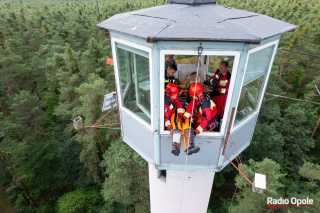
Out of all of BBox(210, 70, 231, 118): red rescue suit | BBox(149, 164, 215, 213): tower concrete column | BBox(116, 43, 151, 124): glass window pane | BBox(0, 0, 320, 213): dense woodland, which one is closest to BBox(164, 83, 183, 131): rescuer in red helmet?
BBox(116, 43, 151, 124): glass window pane

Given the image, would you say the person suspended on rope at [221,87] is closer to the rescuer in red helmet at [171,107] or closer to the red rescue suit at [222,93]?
the red rescue suit at [222,93]

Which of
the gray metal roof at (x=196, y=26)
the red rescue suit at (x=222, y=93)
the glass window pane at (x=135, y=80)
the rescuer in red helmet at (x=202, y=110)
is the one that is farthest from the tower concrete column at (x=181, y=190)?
Answer: the gray metal roof at (x=196, y=26)

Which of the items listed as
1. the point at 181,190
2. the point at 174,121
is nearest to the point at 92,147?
the point at 181,190

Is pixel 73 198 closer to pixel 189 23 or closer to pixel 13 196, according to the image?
pixel 13 196

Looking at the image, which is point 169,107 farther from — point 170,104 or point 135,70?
point 135,70

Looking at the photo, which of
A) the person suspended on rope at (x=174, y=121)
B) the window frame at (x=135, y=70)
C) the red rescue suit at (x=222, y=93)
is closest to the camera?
the window frame at (x=135, y=70)

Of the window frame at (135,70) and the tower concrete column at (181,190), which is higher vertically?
the window frame at (135,70)
